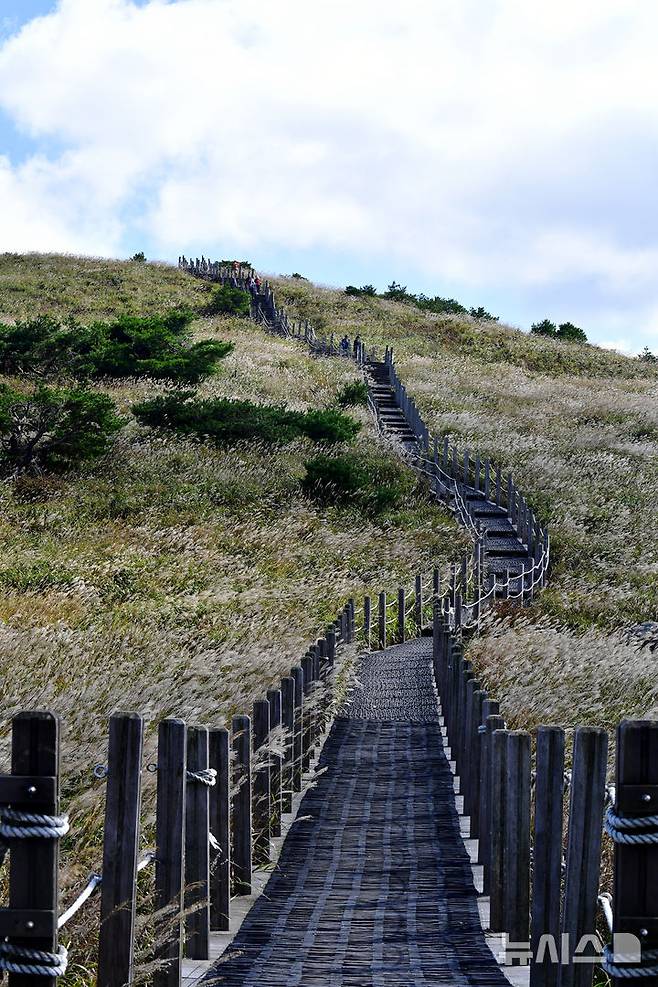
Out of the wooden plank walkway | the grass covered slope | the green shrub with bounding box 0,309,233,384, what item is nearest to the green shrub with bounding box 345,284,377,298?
the grass covered slope

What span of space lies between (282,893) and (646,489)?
75.6 ft

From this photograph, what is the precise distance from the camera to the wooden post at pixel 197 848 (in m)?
5.39

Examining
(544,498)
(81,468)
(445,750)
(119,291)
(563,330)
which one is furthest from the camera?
(563,330)

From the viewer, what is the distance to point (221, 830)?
236 inches

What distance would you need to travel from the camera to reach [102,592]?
14516mm

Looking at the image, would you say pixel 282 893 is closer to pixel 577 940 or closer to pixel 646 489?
pixel 577 940

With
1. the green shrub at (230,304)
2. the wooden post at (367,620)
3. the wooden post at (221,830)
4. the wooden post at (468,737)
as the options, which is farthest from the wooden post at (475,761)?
the green shrub at (230,304)

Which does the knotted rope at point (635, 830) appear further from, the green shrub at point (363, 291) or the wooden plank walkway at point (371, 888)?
the green shrub at point (363, 291)

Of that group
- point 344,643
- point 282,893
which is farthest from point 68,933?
point 344,643

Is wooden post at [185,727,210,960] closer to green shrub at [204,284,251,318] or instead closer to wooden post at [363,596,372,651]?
wooden post at [363,596,372,651]

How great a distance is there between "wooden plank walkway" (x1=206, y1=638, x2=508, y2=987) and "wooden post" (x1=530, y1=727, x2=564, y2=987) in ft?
1.44

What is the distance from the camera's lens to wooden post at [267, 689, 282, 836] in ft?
25.6

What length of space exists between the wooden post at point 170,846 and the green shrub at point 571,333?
220ft

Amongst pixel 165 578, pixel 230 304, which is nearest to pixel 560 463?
pixel 165 578
